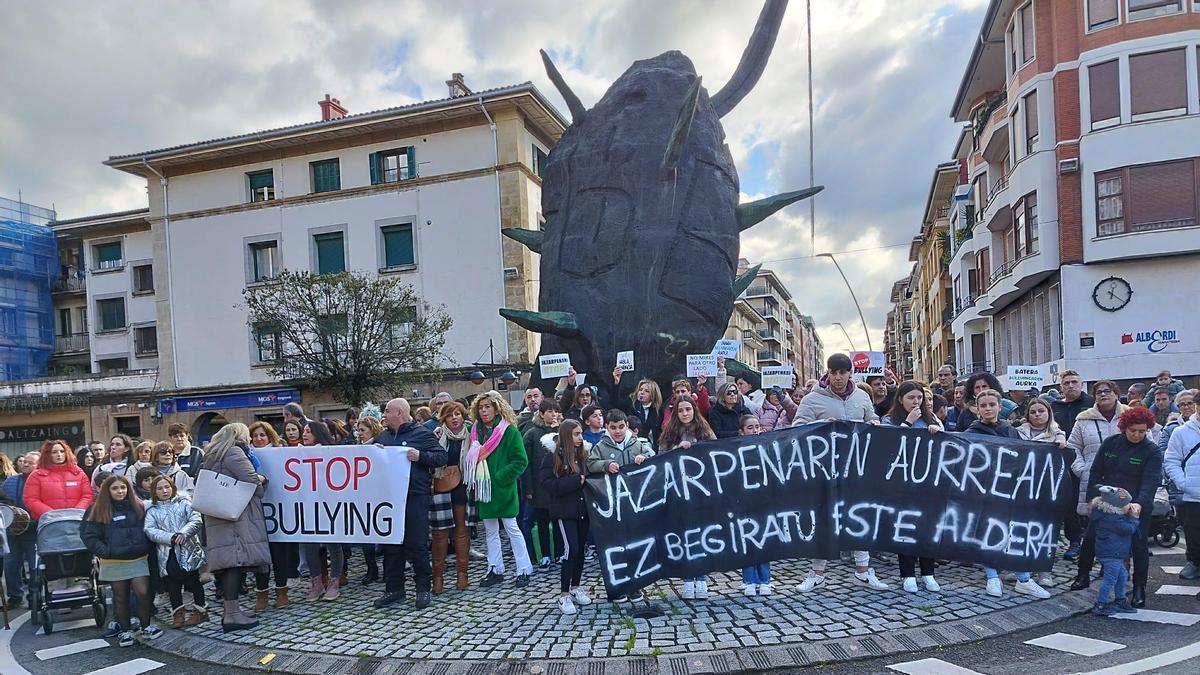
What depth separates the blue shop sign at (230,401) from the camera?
3159 centimetres

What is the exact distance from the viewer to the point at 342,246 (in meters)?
32.2

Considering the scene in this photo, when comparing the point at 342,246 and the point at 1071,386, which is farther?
the point at 342,246

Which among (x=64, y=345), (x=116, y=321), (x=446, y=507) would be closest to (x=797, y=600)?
(x=446, y=507)

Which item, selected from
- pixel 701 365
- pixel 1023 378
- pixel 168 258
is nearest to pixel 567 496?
pixel 701 365

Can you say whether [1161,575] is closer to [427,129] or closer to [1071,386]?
[1071,386]

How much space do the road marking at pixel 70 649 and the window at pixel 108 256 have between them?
37670mm

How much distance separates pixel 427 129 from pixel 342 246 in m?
6.05

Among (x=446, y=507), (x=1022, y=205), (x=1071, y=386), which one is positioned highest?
(x=1022, y=205)

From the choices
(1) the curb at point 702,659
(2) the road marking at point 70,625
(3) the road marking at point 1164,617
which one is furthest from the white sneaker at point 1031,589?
(2) the road marking at point 70,625

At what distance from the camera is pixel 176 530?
6633 mm

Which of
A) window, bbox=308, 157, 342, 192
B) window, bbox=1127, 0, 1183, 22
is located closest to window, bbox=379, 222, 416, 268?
window, bbox=308, 157, 342, 192

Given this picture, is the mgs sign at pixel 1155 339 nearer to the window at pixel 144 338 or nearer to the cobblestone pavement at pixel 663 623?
the cobblestone pavement at pixel 663 623

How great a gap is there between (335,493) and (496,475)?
4.85 ft

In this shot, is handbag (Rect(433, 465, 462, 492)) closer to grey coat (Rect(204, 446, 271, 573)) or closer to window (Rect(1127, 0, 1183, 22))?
grey coat (Rect(204, 446, 271, 573))
